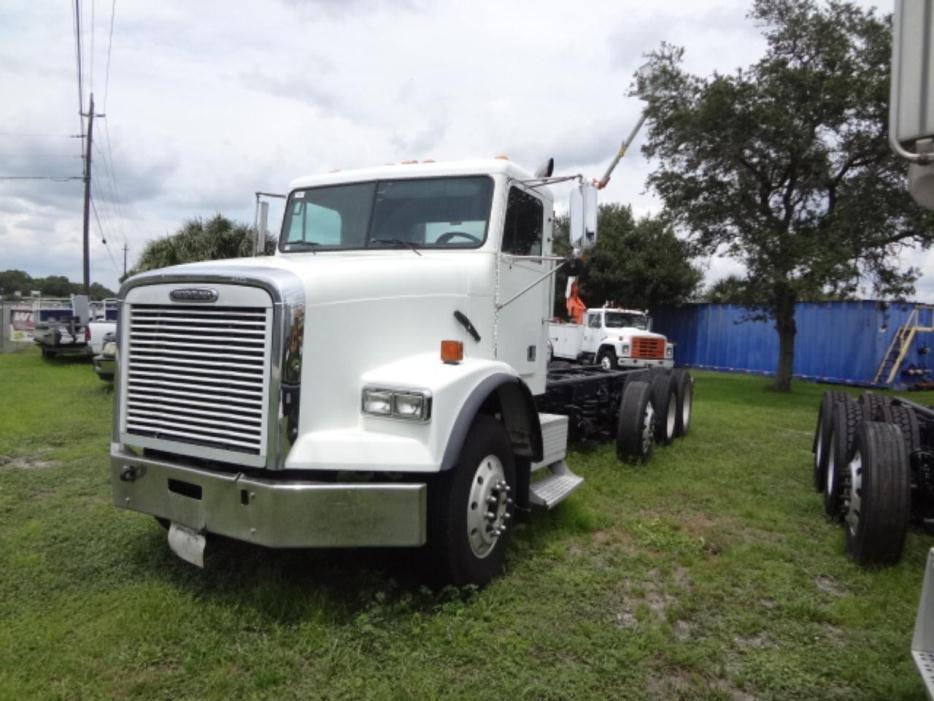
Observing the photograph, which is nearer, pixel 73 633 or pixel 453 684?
pixel 453 684

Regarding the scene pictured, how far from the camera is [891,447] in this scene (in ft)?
14.2

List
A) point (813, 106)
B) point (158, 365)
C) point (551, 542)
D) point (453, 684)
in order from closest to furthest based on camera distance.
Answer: point (453, 684) < point (158, 365) < point (551, 542) < point (813, 106)

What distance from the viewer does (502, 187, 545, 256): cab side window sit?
15.6ft

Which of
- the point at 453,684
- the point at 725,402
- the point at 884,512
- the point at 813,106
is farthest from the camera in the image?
the point at 813,106

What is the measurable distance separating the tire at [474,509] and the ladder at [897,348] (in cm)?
2135

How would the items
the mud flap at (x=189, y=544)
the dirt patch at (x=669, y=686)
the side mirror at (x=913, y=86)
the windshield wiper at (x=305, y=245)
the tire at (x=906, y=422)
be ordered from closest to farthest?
the side mirror at (x=913, y=86), the dirt patch at (x=669, y=686), the mud flap at (x=189, y=544), the windshield wiper at (x=305, y=245), the tire at (x=906, y=422)

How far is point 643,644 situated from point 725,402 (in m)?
12.7

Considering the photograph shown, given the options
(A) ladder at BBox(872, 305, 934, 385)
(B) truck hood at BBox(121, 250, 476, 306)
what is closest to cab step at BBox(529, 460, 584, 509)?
(B) truck hood at BBox(121, 250, 476, 306)

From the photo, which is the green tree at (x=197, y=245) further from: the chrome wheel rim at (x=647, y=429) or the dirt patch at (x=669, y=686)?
the dirt patch at (x=669, y=686)

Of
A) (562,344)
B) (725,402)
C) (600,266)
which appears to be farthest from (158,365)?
(600,266)

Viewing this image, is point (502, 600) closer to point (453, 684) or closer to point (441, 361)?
point (453, 684)

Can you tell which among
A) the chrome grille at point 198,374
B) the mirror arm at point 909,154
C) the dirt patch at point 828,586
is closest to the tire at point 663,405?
the dirt patch at point 828,586

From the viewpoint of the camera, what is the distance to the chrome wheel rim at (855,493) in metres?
4.54

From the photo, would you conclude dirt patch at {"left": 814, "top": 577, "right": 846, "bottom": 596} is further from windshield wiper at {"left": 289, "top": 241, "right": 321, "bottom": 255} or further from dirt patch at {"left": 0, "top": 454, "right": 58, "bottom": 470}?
dirt patch at {"left": 0, "top": 454, "right": 58, "bottom": 470}
